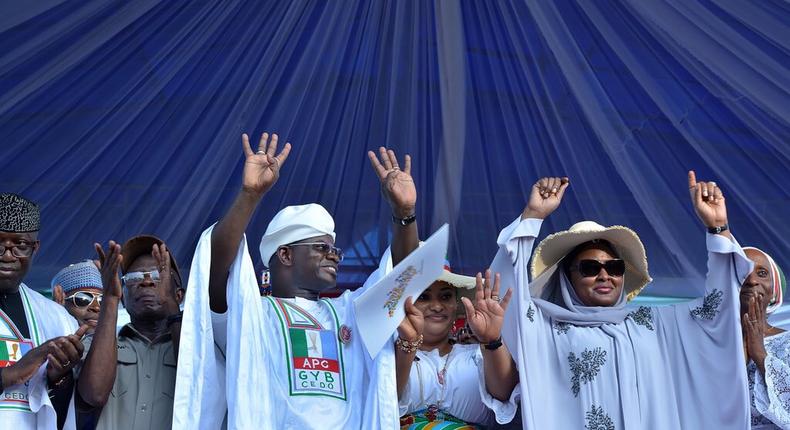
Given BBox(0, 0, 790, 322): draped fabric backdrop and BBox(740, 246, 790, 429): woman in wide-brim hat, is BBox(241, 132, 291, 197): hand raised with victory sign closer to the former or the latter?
BBox(0, 0, 790, 322): draped fabric backdrop

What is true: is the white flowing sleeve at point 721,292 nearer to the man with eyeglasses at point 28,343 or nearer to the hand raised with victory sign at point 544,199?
the hand raised with victory sign at point 544,199

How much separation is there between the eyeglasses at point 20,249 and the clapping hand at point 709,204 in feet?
7.50

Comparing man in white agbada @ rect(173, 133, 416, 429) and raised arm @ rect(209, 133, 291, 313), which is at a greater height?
raised arm @ rect(209, 133, 291, 313)

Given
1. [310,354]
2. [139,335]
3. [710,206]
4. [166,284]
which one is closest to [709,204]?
[710,206]

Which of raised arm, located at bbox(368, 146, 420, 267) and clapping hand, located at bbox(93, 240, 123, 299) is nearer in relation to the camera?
clapping hand, located at bbox(93, 240, 123, 299)

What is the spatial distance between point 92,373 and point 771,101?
2720 mm

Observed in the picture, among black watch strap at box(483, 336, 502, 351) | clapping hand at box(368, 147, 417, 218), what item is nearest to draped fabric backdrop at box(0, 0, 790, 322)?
clapping hand at box(368, 147, 417, 218)

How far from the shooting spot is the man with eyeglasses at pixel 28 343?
3.79m

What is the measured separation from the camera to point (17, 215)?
13.5ft

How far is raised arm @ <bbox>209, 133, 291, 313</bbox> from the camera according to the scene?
163 inches

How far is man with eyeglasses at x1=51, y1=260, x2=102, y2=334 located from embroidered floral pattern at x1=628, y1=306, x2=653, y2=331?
6.70 ft

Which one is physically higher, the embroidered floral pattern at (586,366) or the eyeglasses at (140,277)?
the eyeglasses at (140,277)

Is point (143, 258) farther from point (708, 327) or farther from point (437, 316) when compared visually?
point (708, 327)

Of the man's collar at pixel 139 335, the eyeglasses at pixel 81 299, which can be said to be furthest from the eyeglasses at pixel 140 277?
the eyeglasses at pixel 81 299
